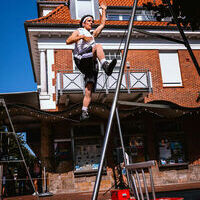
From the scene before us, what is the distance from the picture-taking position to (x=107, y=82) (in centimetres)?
1452

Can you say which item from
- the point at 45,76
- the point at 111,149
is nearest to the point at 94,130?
the point at 111,149

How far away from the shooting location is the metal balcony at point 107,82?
14.0 metres

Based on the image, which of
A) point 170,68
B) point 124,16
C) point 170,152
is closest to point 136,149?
point 170,152

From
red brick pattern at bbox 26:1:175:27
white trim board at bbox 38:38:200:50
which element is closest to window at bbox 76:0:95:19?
red brick pattern at bbox 26:1:175:27

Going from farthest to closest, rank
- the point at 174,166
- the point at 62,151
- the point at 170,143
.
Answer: the point at 170,143 → the point at 174,166 → the point at 62,151

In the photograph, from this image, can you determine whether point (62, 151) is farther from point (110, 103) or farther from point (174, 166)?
point (174, 166)

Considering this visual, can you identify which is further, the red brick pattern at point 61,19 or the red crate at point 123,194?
the red brick pattern at point 61,19

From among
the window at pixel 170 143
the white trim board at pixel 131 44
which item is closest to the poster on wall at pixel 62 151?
the window at pixel 170 143

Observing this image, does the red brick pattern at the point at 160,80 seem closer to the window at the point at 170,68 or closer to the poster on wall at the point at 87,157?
the window at the point at 170,68

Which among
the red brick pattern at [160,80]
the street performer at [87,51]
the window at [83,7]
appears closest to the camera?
the street performer at [87,51]

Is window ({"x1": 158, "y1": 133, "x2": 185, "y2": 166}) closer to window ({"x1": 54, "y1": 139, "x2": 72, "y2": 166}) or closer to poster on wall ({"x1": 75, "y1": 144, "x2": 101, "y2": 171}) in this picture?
poster on wall ({"x1": 75, "y1": 144, "x2": 101, "y2": 171})

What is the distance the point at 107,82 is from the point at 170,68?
445 centimetres

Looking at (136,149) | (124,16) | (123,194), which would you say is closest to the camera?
(123,194)

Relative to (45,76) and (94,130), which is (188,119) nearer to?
(94,130)
